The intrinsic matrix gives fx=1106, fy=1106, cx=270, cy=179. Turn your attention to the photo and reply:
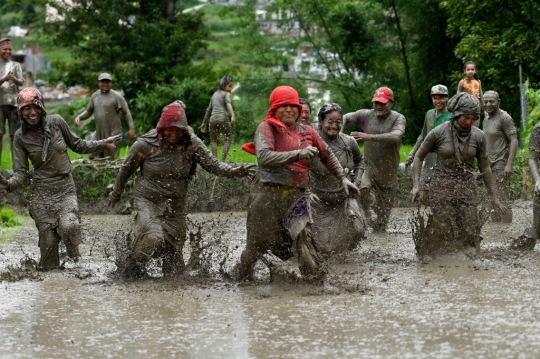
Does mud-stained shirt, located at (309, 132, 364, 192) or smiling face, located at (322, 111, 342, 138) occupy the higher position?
smiling face, located at (322, 111, 342, 138)

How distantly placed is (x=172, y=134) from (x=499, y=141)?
241 inches

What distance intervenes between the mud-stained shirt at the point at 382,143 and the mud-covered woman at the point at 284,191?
363 cm

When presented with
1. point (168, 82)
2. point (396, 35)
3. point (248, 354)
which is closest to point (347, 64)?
point (396, 35)

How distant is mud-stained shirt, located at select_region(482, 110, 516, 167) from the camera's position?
1388 centimetres

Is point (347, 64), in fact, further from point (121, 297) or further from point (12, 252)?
point (121, 297)

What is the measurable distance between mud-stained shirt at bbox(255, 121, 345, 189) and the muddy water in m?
0.88

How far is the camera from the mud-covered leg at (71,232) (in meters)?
10.1

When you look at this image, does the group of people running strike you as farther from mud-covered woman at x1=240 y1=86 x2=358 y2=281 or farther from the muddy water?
the muddy water

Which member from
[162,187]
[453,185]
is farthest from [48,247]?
[453,185]

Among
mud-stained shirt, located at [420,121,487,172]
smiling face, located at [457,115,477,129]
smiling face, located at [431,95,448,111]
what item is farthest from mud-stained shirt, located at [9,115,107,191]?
smiling face, located at [431,95,448,111]

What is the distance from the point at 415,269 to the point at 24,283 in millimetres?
3434

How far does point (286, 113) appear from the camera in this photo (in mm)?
8672

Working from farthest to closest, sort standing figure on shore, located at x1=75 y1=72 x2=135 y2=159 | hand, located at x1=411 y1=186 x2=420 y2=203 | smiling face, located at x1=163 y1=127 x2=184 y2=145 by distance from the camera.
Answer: standing figure on shore, located at x1=75 y1=72 x2=135 y2=159
hand, located at x1=411 y1=186 x2=420 y2=203
smiling face, located at x1=163 y1=127 x2=184 y2=145

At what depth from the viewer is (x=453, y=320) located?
7438mm
